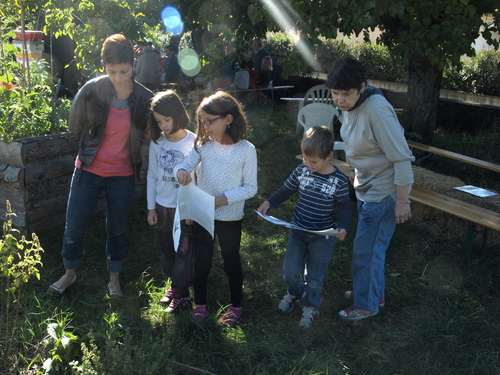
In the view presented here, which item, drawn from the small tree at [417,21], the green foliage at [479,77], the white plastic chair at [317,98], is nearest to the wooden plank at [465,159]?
the small tree at [417,21]

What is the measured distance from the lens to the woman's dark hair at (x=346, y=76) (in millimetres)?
2861

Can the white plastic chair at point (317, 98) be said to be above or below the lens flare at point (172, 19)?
below

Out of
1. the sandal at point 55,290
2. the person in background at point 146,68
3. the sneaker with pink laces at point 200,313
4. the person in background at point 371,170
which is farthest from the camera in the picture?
the person in background at point 146,68

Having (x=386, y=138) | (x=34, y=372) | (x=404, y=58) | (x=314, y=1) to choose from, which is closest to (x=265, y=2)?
(x=314, y=1)

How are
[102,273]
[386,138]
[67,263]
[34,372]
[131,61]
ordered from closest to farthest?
[34,372] → [386,138] → [131,61] → [67,263] → [102,273]

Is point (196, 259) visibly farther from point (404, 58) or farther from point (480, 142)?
point (480, 142)

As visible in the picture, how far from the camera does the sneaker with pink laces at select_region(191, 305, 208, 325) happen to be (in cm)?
328

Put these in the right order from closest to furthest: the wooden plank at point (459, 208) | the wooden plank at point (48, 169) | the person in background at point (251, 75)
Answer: the wooden plank at point (459, 208), the wooden plank at point (48, 169), the person in background at point (251, 75)

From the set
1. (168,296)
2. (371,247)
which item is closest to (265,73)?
(168,296)

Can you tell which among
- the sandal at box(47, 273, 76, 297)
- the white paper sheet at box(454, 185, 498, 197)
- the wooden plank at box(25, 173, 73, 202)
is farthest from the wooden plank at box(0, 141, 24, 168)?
the white paper sheet at box(454, 185, 498, 197)

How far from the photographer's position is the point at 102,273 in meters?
3.98

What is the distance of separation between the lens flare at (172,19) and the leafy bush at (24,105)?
256 inches

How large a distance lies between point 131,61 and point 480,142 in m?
6.56

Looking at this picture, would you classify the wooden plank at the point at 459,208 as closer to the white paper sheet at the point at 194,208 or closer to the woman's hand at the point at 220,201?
Answer: the woman's hand at the point at 220,201
